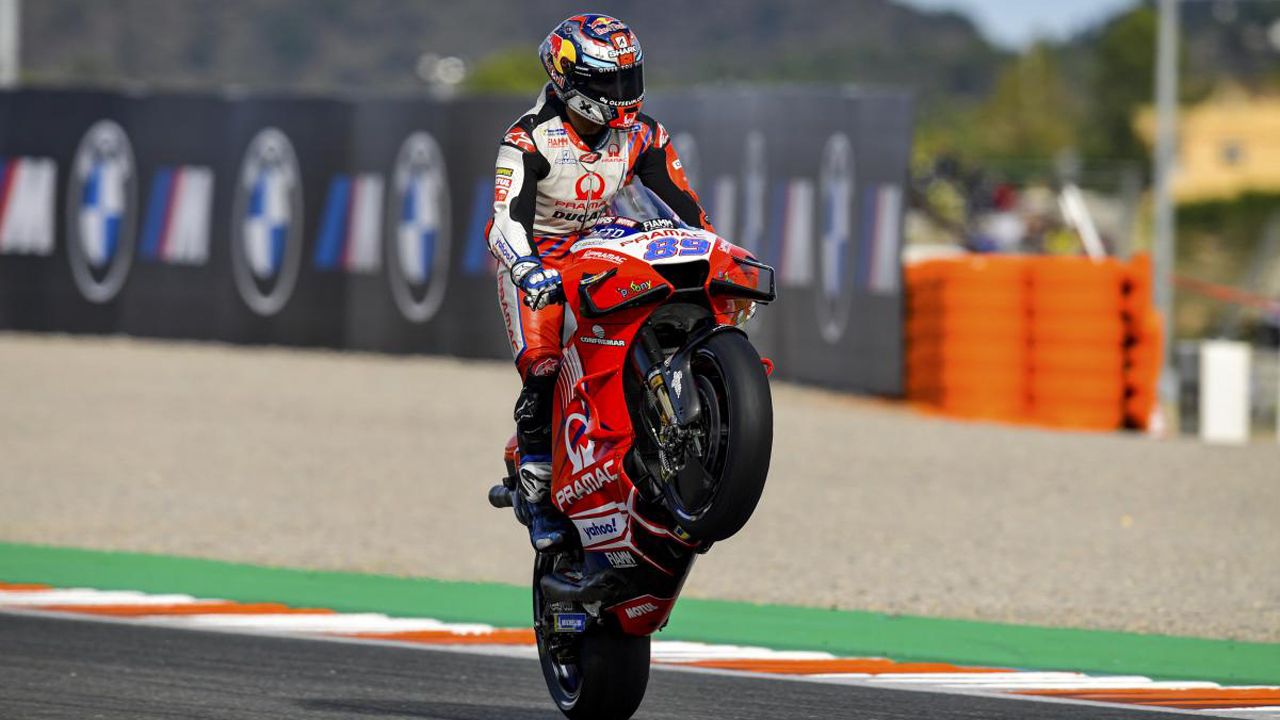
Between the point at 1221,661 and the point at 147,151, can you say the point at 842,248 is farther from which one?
the point at 1221,661

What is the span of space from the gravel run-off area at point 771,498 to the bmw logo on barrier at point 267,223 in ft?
5.75

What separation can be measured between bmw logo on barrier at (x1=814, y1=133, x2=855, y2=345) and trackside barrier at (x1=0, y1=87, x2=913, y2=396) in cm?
2

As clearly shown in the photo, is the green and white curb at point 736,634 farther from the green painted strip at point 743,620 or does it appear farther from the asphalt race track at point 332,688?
the asphalt race track at point 332,688

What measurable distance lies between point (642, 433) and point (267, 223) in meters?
14.4

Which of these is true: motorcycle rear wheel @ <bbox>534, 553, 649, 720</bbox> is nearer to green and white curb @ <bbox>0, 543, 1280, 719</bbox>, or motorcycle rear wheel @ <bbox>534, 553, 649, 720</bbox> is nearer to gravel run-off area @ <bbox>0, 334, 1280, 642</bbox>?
green and white curb @ <bbox>0, 543, 1280, 719</bbox>

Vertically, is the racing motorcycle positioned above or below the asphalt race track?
above

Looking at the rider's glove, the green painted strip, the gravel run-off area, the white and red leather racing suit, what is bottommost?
the green painted strip

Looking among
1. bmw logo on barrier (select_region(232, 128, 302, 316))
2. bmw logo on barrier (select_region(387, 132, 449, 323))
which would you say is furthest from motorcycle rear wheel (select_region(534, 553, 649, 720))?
bmw logo on barrier (select_region(232, 128, 302, 316))

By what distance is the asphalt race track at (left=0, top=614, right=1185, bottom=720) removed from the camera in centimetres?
684

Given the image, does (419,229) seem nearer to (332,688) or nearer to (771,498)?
(771,498)

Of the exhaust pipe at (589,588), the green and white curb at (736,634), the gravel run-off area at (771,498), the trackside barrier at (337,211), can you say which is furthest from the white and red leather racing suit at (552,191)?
the trackside barrier at (337,211)

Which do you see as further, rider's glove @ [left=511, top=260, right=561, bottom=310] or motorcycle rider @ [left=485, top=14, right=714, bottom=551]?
motorcycle rider @ [left=485, top=14, right=714, bottom=551]

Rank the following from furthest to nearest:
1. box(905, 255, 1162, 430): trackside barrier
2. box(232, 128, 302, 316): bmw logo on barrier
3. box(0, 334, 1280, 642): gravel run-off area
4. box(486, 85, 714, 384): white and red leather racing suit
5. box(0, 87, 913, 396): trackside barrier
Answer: box(232, 128, 302, 316): bmw logo on barrier → box(0, 87, 913, 396): trackside barrier → box(905, 255, 1162, 430): trackside barrier → box(0, 334, 1280, 642): gravel run-off area → box(486, 85, 714, 384): white and red leather racing suit

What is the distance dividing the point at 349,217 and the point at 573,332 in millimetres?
13734
